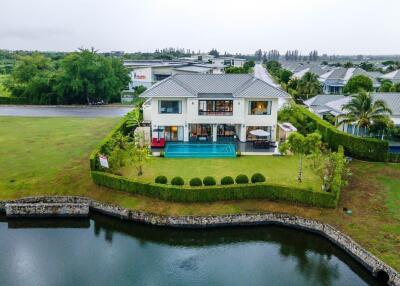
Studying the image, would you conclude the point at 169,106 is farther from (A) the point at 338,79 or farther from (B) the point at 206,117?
(A) the point at 338,79

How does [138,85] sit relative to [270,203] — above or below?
above

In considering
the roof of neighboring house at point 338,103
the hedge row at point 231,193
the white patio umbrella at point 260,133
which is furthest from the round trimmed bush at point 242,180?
the roof of neighboring house at point 338,103

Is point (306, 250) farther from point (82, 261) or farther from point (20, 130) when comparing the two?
point (20, 130)

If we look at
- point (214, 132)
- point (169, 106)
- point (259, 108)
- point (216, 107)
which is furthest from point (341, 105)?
point (169, 106)

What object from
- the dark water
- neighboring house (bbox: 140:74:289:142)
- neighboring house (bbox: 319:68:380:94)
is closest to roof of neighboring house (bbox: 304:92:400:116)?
neighboring house (bbox: 140:74:289:142)

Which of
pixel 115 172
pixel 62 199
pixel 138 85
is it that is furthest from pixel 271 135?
pixel 138 85

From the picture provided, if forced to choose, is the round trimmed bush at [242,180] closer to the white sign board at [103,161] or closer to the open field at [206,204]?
the open field at [206,204]
